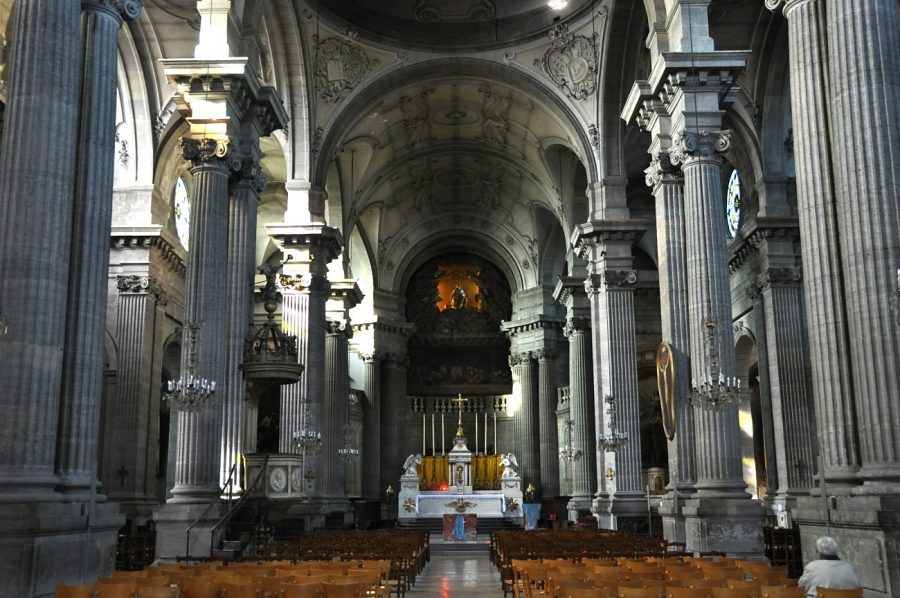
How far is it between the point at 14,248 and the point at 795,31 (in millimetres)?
8868

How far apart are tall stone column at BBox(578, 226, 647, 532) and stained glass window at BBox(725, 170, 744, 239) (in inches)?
172

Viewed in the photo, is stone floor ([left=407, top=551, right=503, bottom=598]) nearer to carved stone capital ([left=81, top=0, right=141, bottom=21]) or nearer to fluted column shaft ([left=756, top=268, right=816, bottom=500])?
fluted column shaft ([left=756, top=268, right=816, bottom=500])

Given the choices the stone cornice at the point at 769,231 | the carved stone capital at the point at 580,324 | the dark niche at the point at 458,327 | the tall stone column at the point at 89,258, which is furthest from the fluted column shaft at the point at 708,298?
the dark niche at the point at 458,327

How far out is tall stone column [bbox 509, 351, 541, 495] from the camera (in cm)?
3747

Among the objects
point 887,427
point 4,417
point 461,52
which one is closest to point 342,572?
point 4,417

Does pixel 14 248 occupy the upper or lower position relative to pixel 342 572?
upper

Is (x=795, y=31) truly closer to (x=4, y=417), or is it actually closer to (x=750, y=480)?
(x=4, y=417)

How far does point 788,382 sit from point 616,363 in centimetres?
429

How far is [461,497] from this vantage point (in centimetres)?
3262

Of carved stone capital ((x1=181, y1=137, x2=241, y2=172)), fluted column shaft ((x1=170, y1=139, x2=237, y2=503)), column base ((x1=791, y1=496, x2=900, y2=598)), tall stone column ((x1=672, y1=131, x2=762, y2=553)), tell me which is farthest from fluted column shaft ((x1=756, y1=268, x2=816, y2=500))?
carved stone capital ((x1=181, y1=137, x2=241, y2=172))

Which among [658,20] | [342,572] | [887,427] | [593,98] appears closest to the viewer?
[887,427]

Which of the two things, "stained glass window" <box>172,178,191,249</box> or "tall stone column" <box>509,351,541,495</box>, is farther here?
"tall stone column" <box>509,351,541,495</box>

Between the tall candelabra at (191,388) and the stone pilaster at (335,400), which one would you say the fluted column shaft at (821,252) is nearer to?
the tall candelabra at (191,388)

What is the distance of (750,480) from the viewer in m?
28.0
